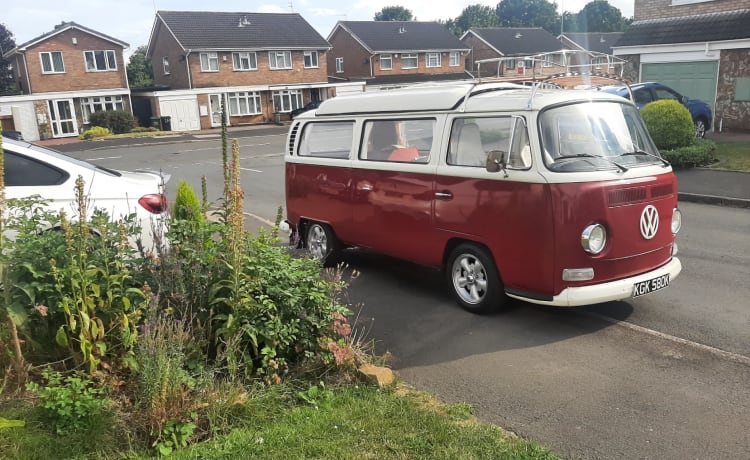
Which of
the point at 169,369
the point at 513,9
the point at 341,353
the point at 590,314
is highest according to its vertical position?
the point at 513,9

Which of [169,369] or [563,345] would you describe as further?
[563,345]

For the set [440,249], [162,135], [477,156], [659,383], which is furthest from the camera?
[162,135]

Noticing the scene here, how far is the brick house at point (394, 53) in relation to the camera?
196 ft

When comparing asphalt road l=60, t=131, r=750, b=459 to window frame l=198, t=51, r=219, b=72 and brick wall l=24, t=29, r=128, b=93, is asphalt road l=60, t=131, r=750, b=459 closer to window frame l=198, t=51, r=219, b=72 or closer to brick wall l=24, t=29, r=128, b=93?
→ window frame l=198, t=51, r=219, b=72

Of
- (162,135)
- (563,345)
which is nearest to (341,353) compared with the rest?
(563,345)

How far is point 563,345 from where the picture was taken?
223 inches

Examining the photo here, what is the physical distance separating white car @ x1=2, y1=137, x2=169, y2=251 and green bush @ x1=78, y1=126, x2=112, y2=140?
122 ft

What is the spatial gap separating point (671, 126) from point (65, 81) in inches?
1685

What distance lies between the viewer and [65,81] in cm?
4512

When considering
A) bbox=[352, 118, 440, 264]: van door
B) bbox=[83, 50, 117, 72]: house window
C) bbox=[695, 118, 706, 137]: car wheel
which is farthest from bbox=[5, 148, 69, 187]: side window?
bbox=[83, 50, 117, 72]: house window

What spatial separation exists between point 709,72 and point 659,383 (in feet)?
65.0

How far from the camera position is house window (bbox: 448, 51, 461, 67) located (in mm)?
63719

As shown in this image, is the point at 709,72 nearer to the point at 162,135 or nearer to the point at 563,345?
the point at 563,345

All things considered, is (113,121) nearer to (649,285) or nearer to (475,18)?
(649,285)
